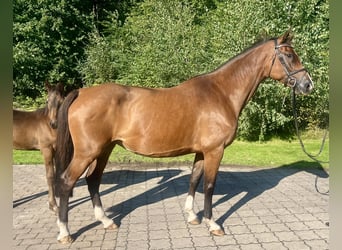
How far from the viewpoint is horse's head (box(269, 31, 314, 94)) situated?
4387 mm

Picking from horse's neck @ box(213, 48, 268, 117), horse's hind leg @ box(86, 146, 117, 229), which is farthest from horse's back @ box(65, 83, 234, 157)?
horse's hind leg @ box(86, 146, 117, 229)

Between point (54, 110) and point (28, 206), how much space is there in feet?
5.70

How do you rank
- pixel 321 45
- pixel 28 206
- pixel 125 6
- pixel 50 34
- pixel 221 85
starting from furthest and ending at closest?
→ pixel 125 6
pixel 50 34
pixel 321 45
pixel 28 206
pixel 221 85

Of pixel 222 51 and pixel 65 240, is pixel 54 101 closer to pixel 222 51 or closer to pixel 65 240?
pixel 65 240

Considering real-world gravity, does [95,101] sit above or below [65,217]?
above

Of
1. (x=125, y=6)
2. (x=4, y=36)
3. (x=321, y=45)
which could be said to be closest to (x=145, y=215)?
(x=4, y=36)

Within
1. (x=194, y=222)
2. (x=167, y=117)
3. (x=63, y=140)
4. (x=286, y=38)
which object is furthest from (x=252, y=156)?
(x=63, y=140)

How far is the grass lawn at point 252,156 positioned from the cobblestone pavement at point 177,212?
0.95 m

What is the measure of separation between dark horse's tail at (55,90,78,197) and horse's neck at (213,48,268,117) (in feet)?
6.73

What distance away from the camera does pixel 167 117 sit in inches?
166

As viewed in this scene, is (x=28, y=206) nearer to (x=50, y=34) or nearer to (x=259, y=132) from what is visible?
(x=259, y=132)

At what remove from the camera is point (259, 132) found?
1291 cm

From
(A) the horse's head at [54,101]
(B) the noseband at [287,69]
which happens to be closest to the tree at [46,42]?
(A) the horse's head at [54,101]

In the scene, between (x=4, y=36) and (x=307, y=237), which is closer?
(x=4, y=36)
